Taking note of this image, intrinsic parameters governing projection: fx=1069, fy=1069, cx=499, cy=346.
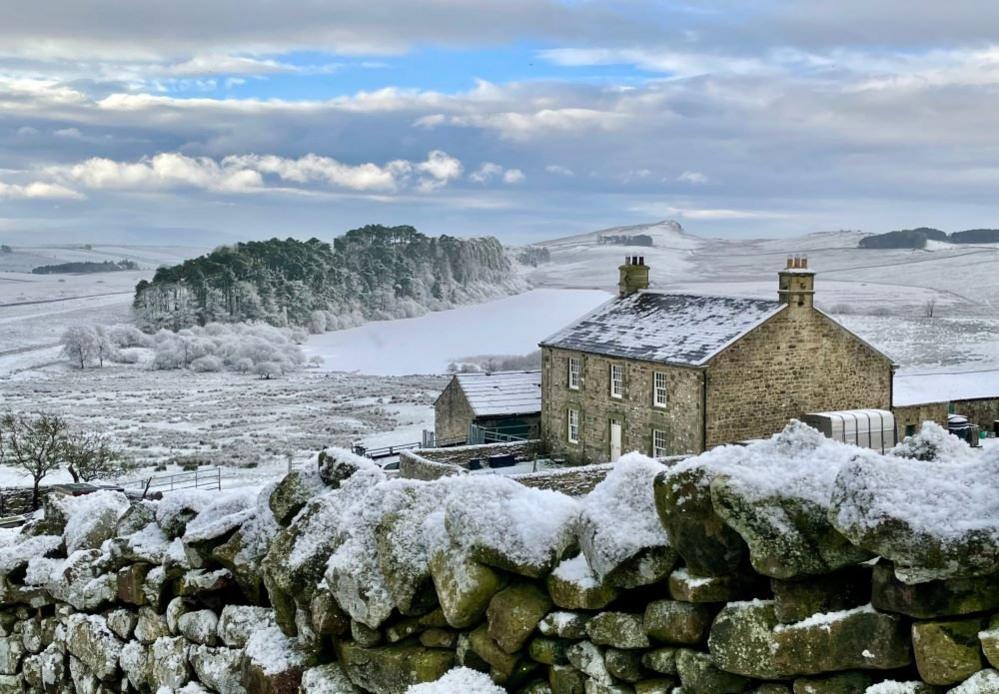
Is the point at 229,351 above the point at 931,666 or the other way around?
the other way around

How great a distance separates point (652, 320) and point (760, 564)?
3163 cm

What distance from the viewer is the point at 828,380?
114ft

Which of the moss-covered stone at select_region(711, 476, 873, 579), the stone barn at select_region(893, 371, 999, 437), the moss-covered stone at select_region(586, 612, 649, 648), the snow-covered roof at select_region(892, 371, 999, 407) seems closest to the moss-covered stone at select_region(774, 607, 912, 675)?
the moss-covered stone at select_region(711, 476, 873, 579)

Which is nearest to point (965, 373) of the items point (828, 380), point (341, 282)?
point (828, 380)

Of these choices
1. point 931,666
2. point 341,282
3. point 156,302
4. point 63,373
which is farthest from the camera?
point 341,282

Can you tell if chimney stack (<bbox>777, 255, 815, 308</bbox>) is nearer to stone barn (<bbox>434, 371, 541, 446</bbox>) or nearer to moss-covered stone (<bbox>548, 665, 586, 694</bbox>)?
stone barn (<bbox>434, 371, 541, 446</bbox>)

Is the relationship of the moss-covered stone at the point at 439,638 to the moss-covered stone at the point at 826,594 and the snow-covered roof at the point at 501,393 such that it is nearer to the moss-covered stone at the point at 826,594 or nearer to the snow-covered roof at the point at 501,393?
the moss-covered stone at the point at 826,594

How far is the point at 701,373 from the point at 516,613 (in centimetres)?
2661

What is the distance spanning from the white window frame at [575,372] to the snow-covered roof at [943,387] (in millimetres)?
11107

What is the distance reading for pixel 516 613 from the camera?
560 centimetres

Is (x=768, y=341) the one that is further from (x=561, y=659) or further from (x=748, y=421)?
(x=561, y=659)

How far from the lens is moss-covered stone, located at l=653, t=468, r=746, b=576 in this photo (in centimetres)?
487

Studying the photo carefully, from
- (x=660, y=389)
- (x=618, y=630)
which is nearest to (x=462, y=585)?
(x=618, y=630)

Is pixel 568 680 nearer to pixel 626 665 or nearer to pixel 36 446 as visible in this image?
pixel 626 665
